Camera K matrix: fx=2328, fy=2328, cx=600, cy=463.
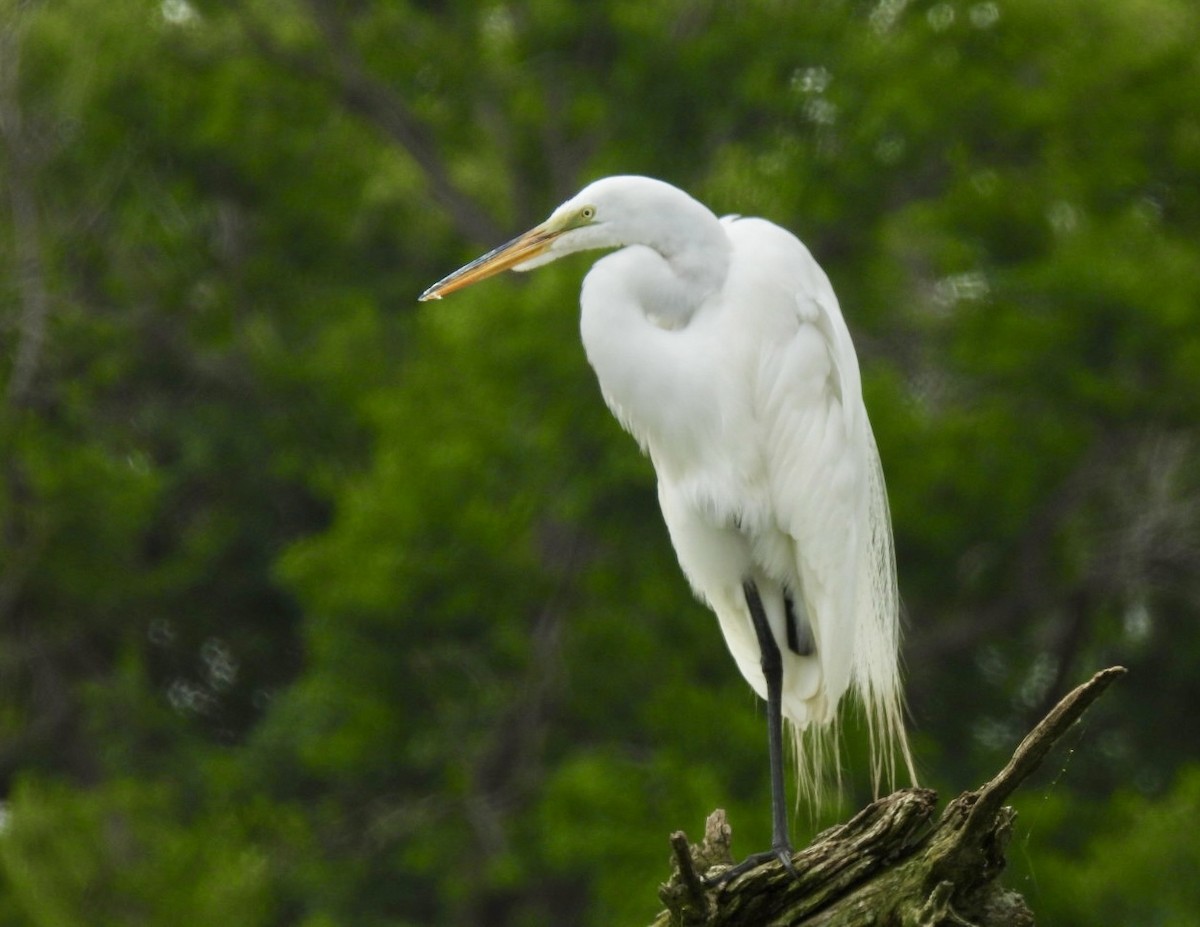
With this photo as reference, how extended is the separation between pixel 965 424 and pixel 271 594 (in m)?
5.22

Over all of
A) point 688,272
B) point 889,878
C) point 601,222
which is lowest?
point 889,878

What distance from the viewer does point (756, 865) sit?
4.46m

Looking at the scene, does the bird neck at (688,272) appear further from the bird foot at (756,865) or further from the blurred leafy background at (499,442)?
the blurred leafy background at (499,442)

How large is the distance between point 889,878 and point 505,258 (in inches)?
61.8

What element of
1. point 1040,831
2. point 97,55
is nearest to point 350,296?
point 97,55

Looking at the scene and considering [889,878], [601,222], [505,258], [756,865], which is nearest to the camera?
[889,878]

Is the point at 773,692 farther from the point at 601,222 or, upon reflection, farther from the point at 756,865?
the point at 601,222

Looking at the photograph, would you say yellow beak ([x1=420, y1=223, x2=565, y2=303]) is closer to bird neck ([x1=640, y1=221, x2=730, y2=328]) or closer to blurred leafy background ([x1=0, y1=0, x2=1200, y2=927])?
bird neck ([x1=640, y1=221, x2=730, y2=328])

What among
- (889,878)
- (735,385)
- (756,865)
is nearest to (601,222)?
(735,385)

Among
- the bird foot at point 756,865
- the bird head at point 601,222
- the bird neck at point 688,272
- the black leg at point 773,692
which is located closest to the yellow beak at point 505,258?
the bird head at point 601,222

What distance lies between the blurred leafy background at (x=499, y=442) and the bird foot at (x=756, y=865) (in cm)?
631

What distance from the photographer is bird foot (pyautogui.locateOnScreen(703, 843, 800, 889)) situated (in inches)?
170

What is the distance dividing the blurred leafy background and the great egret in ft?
19.7

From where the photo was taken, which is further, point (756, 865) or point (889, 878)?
point (756, 865)
